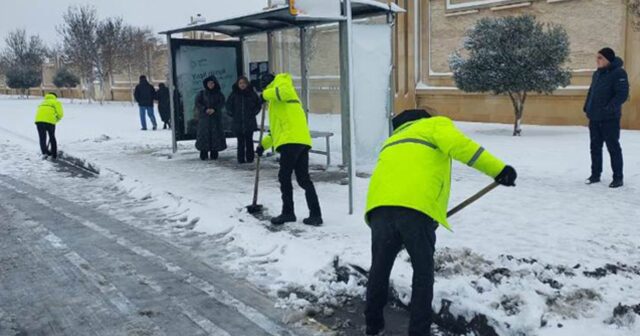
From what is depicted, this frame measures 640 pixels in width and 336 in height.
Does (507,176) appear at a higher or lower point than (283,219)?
higher

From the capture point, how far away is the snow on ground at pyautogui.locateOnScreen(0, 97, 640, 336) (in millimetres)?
4262

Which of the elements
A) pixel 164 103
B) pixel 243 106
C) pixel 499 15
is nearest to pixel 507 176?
pixel 243 106

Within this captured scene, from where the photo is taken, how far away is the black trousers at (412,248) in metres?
3.76

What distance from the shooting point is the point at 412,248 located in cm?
379

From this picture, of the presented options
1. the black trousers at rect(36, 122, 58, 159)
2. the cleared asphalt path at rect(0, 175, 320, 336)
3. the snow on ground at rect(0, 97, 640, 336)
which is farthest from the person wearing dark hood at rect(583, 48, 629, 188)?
the black trousers at rect(36, 122, 58, 159)

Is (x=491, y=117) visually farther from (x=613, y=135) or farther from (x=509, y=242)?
(x=509, y=242)

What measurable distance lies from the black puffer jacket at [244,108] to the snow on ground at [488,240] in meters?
0.81

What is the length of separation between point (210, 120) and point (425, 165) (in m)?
9.16

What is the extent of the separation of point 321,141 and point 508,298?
7615 millimetres

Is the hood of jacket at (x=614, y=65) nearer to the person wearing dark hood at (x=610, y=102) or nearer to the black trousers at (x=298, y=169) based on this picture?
the person wearing dark hood at (x=610, y=102)

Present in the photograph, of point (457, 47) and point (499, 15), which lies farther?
point (457, 47)

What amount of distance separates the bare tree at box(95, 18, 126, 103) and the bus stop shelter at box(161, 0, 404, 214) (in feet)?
106

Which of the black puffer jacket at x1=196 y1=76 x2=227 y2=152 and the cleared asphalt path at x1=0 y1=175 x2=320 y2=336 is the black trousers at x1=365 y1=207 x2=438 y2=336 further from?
the black puffer jacket at x1=196 y1=76 x2=227 y2=152

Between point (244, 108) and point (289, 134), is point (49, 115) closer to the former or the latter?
point (244, 108)
